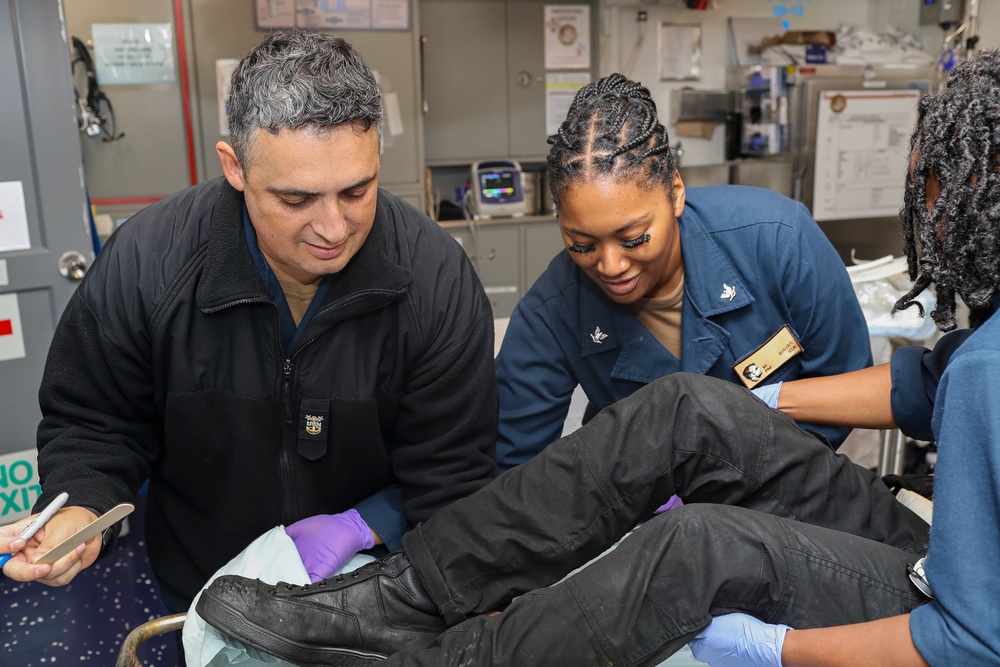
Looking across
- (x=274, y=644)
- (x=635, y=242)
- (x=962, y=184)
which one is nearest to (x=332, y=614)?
(x=274, y=644)

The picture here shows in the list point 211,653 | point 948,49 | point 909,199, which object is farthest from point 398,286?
point 948,49

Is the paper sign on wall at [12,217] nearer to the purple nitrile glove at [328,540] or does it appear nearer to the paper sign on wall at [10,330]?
the paper sign on wall at [10,330]

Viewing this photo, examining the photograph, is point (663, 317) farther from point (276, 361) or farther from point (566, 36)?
point (566, 36)

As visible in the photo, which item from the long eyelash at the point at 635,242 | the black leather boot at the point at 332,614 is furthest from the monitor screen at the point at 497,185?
the black leather boot at the point at 332,614

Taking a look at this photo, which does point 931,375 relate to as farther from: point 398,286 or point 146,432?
point 146,432

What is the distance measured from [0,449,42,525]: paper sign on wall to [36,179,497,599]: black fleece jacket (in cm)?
128

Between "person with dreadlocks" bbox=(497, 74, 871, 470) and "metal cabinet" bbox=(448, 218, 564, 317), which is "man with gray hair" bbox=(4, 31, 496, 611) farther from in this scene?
"metal cabinet" bbox=(448, 218, 564, 317)

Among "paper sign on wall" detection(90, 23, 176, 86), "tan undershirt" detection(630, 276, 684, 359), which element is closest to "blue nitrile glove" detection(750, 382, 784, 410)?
"tan undershirt" detection(630, 276, 684, 359)

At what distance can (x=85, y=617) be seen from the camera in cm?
221

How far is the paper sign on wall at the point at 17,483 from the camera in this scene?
238cm

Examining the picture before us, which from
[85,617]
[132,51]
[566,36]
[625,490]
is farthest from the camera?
A: [566,36]

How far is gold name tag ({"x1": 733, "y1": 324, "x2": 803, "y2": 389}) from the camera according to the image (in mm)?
1462

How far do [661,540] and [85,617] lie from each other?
5.91 feet

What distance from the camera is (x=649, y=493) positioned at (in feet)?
3.76
